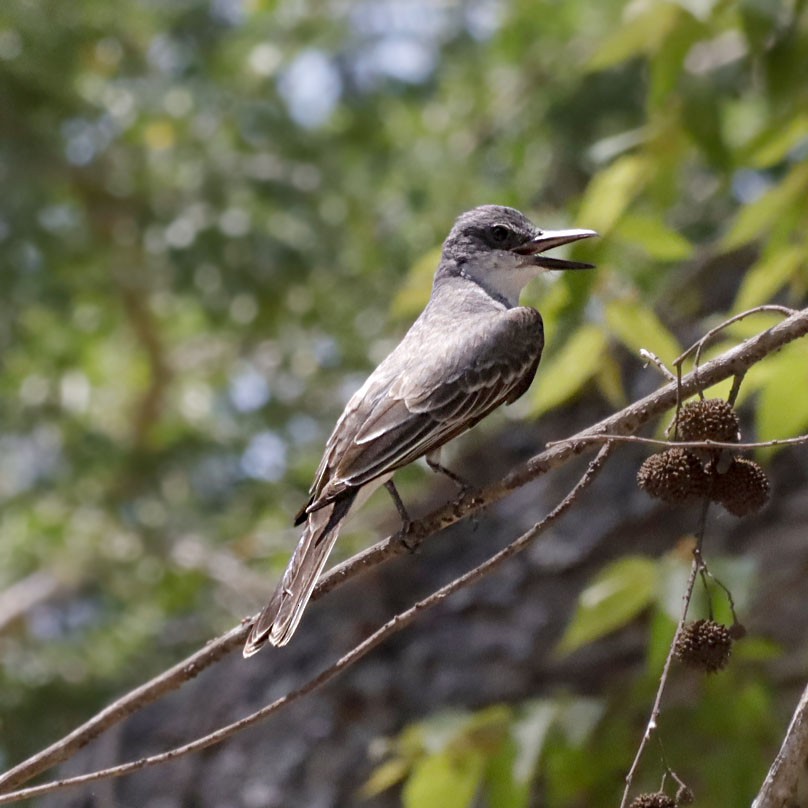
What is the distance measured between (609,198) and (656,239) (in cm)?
27

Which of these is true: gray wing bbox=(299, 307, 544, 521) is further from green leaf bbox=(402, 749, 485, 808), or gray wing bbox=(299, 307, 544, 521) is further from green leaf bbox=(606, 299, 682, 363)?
green leaf bbox=(402, 749, 485, 808)

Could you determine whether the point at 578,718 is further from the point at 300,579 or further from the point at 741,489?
the point at 741,489

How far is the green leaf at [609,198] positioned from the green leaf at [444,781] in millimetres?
1552

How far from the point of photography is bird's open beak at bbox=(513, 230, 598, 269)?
137 inches

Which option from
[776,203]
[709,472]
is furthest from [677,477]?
[776,203]

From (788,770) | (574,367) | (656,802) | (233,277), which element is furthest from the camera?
(233,277)

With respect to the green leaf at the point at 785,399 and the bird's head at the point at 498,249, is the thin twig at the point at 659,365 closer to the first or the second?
the green leaf at the point at 785,399

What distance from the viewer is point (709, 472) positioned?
7.70 ft

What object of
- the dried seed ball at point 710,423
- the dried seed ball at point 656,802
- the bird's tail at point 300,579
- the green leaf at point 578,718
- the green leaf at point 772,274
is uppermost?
the bird's tail at point 300,579

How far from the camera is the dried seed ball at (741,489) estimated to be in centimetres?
231

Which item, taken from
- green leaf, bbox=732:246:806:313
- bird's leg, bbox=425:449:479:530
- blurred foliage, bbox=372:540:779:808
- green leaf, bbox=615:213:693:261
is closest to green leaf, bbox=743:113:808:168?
green leaf, bbox=732:246:806:313

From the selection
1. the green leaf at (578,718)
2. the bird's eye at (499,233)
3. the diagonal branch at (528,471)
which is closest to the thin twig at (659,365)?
the diagonal branch at (528,471)

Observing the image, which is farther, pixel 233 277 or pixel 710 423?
pixel 233 277

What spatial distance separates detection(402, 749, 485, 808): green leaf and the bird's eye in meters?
1.71
